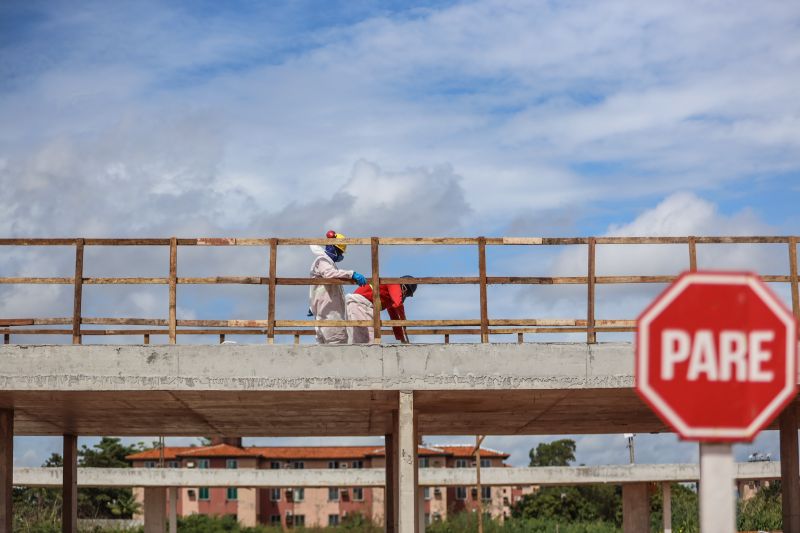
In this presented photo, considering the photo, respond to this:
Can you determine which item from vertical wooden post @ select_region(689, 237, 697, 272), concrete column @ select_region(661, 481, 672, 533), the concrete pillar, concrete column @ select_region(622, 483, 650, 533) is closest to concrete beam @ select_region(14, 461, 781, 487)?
concrete column @ select_region(661, 481, 672, 533)

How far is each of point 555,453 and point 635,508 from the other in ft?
230

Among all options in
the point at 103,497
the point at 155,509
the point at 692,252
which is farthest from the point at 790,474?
the point at 103,497

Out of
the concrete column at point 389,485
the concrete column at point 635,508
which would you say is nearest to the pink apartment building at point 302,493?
the concrete column at point 635,508

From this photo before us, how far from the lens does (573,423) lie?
2039 cm

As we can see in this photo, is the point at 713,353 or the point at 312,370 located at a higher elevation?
the point at 312,370

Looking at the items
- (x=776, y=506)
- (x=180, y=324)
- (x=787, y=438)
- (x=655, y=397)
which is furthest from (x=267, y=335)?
(x=776, y=506)

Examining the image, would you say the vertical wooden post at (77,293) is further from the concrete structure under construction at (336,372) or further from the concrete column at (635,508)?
the concrete column at (635,508)

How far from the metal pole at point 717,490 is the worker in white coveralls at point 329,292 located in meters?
10.7

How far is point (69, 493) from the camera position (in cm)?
2003

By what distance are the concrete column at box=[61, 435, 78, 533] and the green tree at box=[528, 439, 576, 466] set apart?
84055mm

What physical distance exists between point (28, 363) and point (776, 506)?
35.3 metres

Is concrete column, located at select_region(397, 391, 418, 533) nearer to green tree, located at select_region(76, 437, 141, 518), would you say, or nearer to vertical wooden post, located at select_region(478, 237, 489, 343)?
vertical wooden post, located at select_region(478, 237, 489, 343)

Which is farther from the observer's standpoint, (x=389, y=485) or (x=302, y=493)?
(x=302, y=493)

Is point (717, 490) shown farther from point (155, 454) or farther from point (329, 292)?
point (155, 454)
